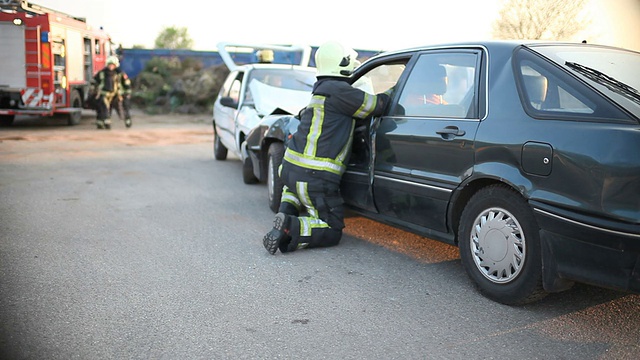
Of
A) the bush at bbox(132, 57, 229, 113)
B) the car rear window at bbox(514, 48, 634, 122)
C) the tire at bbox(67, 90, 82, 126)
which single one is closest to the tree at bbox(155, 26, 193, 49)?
the bush at bbox(132, 57, 229, 113)

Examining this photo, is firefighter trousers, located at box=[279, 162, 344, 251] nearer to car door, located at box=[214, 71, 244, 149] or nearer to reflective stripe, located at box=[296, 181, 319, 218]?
reflective stripe, located at box=[296, 181, 319, 218]

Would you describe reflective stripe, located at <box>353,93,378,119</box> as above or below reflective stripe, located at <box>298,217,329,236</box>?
above

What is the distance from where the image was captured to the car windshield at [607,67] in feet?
11.3

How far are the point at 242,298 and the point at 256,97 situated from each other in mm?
4881

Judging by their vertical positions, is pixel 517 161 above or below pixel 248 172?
above

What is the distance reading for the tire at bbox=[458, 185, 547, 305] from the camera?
361 cm

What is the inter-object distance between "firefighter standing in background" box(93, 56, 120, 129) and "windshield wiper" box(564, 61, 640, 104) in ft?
45.8

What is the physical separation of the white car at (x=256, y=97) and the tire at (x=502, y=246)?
4.25m

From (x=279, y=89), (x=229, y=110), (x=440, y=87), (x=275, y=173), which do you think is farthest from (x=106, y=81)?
(x=440, y=87)

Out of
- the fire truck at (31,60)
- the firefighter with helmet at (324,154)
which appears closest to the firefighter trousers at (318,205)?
the firefighter with helmet at (324,154)

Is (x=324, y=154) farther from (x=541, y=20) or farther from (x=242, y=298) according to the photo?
(x=541, y=20)

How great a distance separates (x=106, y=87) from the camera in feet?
51.7

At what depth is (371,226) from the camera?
6.04 m

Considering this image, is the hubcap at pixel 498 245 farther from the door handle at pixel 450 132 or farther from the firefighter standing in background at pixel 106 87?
the firefighter standing in background at pixel 106 87
